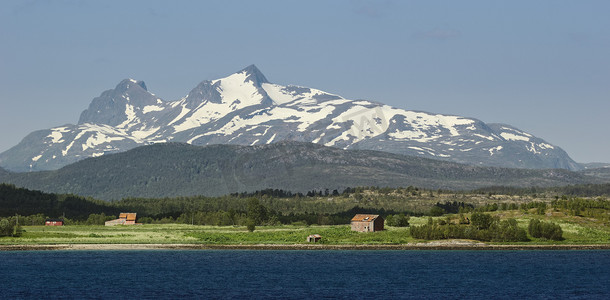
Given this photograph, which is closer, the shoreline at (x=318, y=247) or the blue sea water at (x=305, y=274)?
the blue sea water at (x=305, y=274)

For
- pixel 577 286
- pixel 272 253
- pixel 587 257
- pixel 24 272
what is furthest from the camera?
pixel 272 253

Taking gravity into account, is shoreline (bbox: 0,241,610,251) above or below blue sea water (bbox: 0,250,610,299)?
above

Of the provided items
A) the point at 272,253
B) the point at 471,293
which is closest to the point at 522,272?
the point at 471,293

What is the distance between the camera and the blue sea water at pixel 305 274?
118 metres

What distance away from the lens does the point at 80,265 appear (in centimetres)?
15612

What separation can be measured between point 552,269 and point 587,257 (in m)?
26.5

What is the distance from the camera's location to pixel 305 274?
141875 mm

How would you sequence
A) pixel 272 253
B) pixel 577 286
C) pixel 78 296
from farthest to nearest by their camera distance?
pixel 272 253
pixel 577 286
pixel 78 296

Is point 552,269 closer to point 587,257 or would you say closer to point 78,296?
point 587,257

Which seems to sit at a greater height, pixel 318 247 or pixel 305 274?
pixel 318 247

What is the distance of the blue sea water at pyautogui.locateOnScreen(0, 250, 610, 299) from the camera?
118m

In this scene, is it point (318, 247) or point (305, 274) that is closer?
point (305, 274)

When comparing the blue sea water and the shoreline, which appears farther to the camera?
the shoreline

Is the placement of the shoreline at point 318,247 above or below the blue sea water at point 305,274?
above
